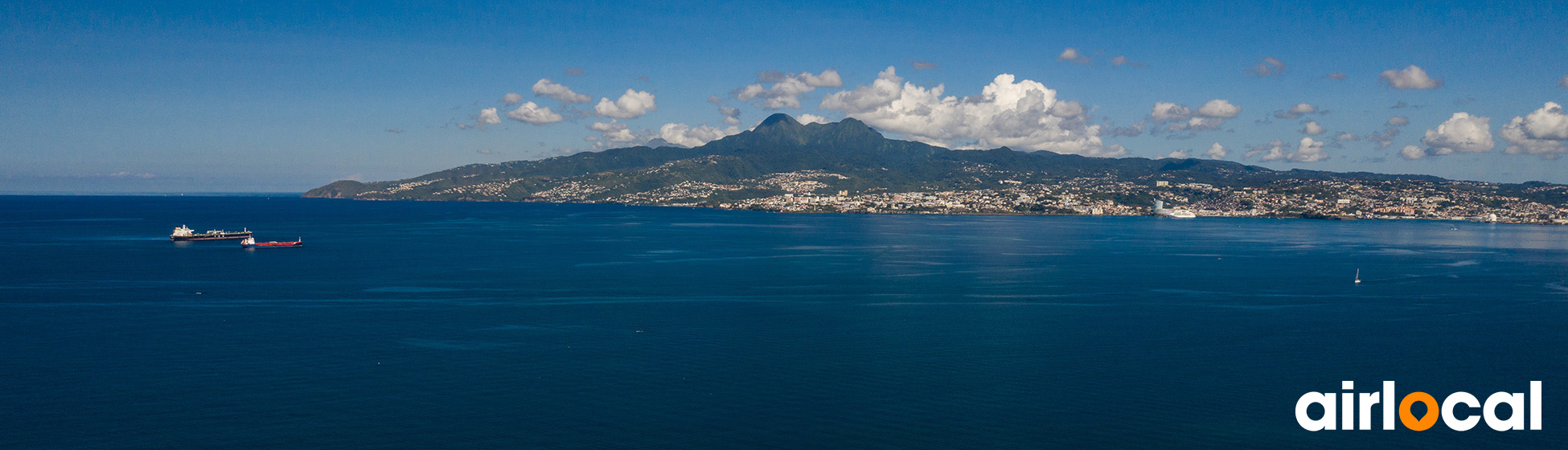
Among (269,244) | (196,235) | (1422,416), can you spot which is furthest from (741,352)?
(196,235)

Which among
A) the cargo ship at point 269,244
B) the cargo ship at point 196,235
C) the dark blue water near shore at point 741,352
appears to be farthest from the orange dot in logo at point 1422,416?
the cargo ship at point 196,235

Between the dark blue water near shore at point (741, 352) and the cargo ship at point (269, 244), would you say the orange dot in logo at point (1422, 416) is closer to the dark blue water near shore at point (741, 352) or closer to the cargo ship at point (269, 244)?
the dark blue water near shore at point (741, 352)

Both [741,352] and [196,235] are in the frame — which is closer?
[741,352]

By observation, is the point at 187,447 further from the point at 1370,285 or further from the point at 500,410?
the point at 1370,285

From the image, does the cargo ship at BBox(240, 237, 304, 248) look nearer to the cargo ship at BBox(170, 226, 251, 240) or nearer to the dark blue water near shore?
the cargo ship at BBox(170, 226, 251, 240)

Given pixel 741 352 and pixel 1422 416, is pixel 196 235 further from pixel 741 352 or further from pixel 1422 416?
pixel 1422 416

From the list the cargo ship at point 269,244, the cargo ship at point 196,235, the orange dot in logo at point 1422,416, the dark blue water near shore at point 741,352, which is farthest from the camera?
the cargo ship at point 196,235
